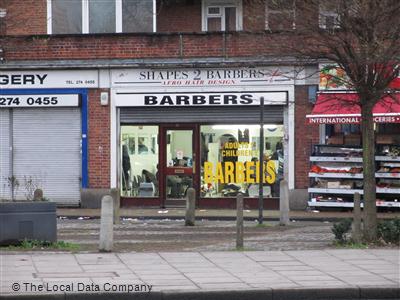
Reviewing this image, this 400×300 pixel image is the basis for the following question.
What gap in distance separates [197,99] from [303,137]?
11.0 ft

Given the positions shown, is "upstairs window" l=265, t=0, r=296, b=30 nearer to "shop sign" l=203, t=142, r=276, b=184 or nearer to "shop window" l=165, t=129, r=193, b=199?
"shop sign" l=203, t=142, r=276, b=184

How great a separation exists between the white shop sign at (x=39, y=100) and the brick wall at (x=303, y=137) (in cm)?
668

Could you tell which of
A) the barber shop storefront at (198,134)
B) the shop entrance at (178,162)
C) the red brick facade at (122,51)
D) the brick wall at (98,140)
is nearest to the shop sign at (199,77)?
the barber shop storefront at (198,134)

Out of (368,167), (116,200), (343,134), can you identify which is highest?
(343,134)

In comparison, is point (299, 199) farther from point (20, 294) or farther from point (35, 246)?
point (20, 294)

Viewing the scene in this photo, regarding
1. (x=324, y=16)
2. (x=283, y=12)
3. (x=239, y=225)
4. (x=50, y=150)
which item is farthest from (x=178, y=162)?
(x=324, y=16)

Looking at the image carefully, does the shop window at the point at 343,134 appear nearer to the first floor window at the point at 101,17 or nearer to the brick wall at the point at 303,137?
the brick wall at the point at 303,137

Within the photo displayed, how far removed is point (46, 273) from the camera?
1069cm

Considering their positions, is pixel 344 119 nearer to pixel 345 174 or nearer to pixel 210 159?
pixel 345 174

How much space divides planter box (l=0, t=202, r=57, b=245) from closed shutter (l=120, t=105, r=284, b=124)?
9985 millimetres

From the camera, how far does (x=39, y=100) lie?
23.1 m

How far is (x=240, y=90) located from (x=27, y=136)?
676cm

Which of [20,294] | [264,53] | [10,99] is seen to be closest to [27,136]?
[10,99]

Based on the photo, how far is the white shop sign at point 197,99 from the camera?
2241 cm
